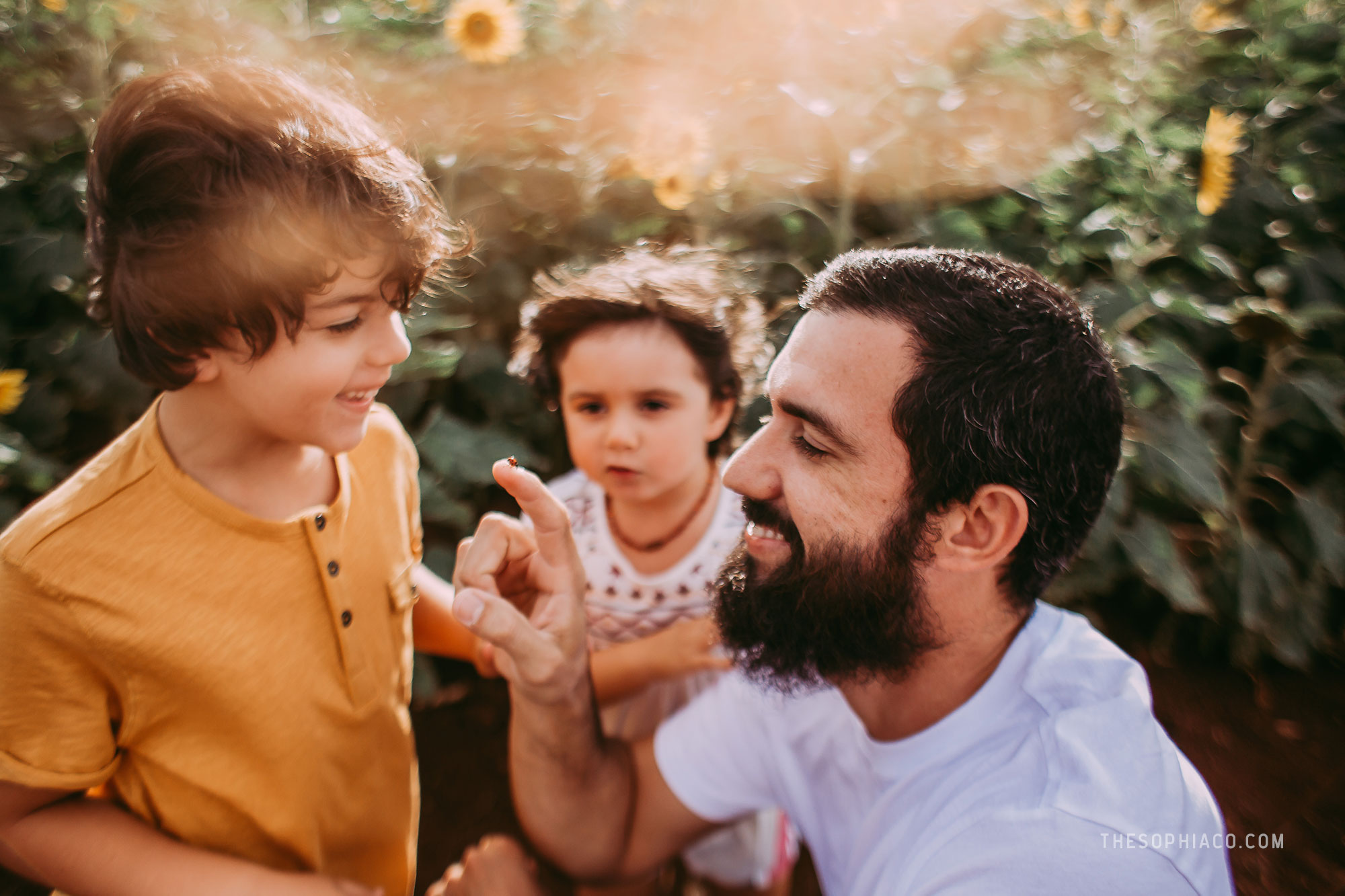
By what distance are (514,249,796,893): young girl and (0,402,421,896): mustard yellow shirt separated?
0.59 metres

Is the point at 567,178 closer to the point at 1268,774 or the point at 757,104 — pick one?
the point at 757,104

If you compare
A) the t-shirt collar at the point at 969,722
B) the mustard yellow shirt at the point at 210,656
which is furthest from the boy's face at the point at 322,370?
the t-shirt collar at the point at 969,722

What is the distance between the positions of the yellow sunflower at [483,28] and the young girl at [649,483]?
1.07 meters

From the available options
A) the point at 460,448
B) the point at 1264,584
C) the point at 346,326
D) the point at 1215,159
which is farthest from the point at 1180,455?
the point at 346,326

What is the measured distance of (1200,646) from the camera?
301cm

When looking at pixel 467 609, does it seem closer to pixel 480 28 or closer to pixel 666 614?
pixel 666 614

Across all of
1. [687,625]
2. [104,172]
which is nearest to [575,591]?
[687,625]

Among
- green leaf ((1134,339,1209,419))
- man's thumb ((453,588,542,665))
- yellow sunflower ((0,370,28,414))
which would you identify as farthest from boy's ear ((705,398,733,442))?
yellow sunflower ((0,370,28,414))

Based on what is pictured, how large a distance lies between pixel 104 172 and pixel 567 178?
1.81 meters

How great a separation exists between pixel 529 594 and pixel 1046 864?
0.99 m

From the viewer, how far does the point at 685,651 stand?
179 cm

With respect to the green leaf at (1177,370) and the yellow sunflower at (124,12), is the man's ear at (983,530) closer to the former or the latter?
the green leaf at (1177,370)

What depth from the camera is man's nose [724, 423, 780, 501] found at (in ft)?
4.85

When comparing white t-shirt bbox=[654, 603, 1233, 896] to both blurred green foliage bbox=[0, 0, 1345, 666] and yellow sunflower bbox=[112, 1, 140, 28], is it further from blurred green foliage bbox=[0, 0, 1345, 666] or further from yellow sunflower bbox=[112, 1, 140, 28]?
yellow sunflower bbox=[112, 1, 140, 28]
